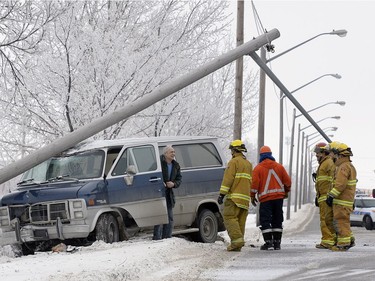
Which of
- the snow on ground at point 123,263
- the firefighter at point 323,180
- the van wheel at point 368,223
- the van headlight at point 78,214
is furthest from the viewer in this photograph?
the van wheel at point 368,223

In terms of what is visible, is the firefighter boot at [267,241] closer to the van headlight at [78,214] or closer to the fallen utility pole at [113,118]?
the fallen utility pole at [113,118]

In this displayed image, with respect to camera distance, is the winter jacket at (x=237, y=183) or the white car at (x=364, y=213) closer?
the winter jacket at (x=237, y=183)

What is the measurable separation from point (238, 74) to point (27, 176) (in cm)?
1032

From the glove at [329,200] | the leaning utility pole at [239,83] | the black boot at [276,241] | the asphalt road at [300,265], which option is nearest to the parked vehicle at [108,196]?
the black boot at [276,241]

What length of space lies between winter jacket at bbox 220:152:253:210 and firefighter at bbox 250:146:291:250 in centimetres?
53

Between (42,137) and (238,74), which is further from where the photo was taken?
(238,74)

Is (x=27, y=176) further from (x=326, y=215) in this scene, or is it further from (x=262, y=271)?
(x=262, y=271)

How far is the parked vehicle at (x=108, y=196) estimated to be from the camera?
14.2 meters

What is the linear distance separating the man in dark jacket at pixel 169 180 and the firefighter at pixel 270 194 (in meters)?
1.41

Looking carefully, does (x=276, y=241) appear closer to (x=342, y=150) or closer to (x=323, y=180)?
(x=323, y=180)

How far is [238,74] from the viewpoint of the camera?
24688 millimetres

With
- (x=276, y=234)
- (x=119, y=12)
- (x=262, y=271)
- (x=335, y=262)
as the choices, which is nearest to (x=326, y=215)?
(x=276, y=234)

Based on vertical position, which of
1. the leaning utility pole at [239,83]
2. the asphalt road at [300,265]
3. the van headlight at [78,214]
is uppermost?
the leaning utility pole at [239,83]

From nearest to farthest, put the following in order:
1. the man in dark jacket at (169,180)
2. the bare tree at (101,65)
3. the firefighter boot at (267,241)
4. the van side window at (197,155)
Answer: the firefighter boot at (267,241), the man in dark jacket at (169,180), the van side window at (197,155), the bare tree at (101,65)
